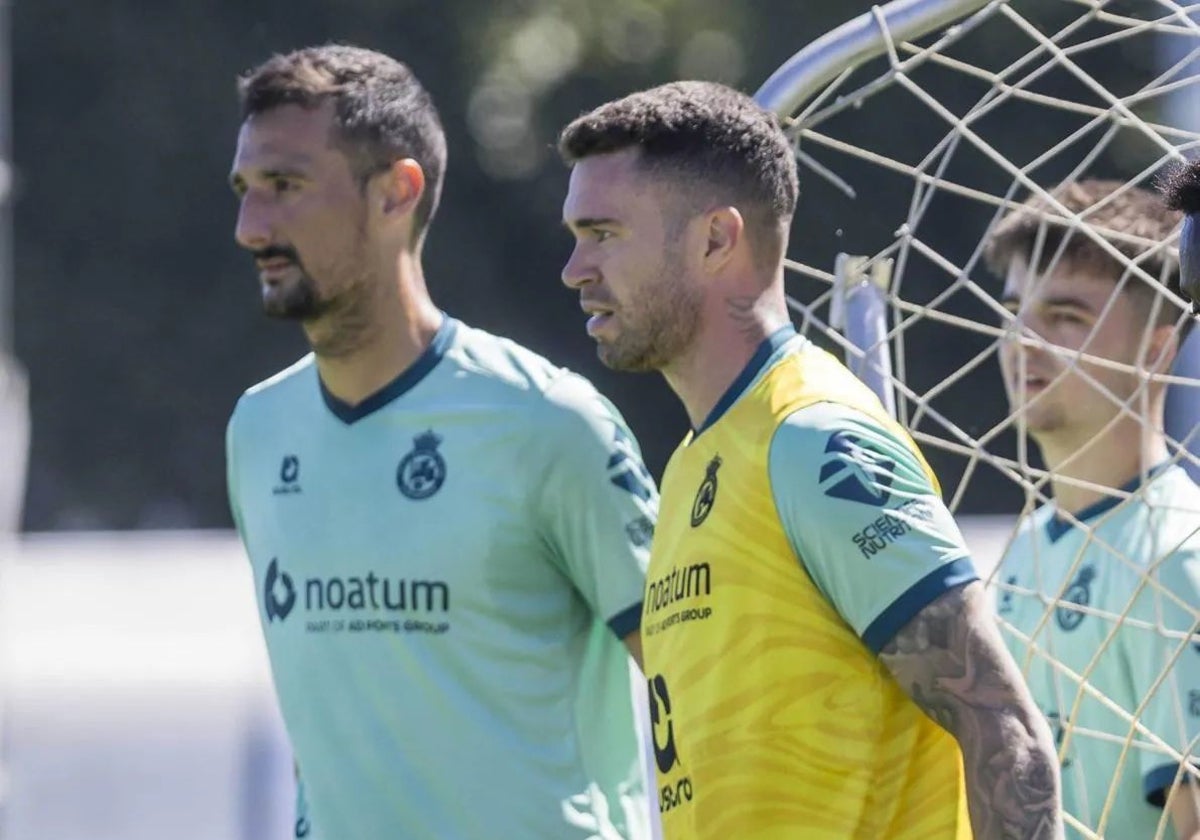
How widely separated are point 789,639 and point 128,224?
15.7m

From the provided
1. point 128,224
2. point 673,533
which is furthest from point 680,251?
point 128,224

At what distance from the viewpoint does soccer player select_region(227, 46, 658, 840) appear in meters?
3.64

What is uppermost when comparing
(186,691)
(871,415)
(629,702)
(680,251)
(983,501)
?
(680,251)

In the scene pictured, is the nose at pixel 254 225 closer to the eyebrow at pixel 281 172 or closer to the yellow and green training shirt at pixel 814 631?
the eyebrow at pixel 281 172

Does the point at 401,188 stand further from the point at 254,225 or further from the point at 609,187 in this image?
the point at 609,187

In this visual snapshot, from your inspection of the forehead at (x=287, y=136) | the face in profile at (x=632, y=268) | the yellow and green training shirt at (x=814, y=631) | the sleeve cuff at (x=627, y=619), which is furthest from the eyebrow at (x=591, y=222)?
the forehead at (x=287, y=136)

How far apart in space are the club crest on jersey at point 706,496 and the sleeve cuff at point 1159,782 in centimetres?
106

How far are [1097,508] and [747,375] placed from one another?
1.38m

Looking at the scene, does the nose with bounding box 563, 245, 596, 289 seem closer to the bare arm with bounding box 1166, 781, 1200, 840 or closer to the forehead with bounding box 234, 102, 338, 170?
the forehead with bounding box 234, 102, 338, 170

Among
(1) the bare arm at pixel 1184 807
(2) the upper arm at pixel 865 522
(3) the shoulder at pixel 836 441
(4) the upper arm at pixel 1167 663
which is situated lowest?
(1) the bare arm at pixel 1184 807

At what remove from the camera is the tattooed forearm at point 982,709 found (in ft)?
8.86

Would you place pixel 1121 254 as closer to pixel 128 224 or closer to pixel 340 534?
pixel 340 534

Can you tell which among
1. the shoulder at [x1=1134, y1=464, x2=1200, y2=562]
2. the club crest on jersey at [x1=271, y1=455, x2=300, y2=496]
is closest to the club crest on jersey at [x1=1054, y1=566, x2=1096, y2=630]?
the shoulder at [x1=1134, y1=464, x2=1200, y2=562]

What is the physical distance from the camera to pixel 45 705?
767 cm
